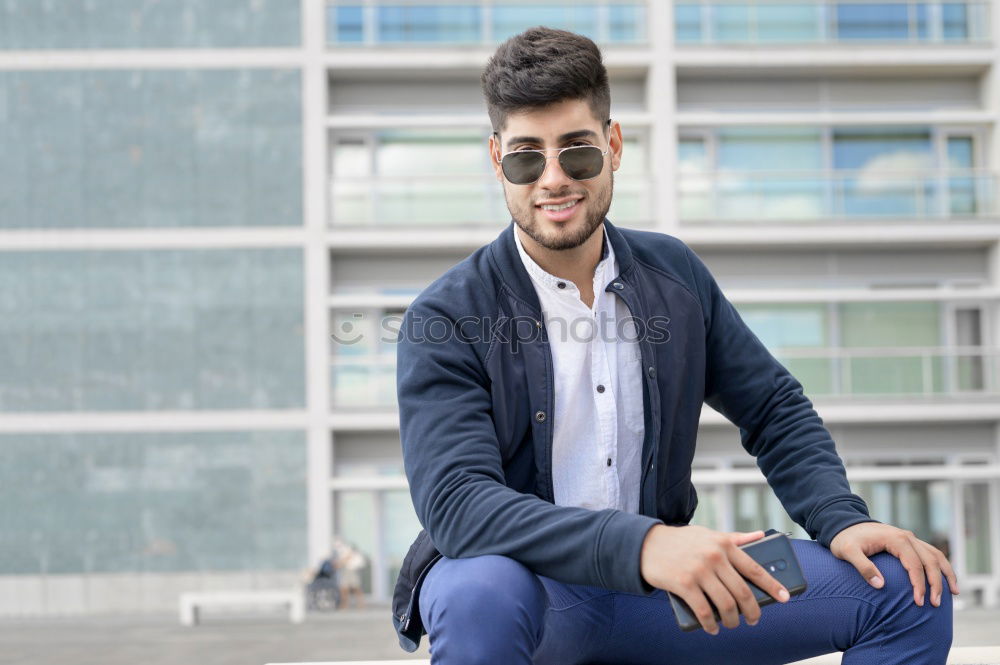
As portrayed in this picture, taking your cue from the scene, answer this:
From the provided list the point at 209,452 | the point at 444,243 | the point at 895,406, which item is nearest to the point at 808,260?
the point at 895,406

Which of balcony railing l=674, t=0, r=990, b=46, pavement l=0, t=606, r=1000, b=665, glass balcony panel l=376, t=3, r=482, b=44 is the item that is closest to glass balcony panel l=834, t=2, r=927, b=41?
balcony railing l=674, t=0, r=990, b=46

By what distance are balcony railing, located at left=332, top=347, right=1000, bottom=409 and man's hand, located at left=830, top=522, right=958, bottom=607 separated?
17589 millimetres

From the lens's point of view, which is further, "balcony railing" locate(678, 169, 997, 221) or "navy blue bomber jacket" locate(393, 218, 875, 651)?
"balcony railing" locate(678, 169, 997, 221)

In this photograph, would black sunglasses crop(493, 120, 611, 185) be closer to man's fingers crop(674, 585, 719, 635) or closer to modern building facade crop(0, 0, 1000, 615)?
man's fingers crop(674, 585, 719, 635)

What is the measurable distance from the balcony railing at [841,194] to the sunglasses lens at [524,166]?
18.2m

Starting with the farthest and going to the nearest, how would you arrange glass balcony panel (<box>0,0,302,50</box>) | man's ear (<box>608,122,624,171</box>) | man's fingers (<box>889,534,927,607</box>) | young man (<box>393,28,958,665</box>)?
glass balcony panel (<box>0,0,302,50</box>), man's ear (<box>608,122,624,171</box>), man's fingers (<box>889,534,927,607</box>), young man (<box>393,28,958,665</box>)

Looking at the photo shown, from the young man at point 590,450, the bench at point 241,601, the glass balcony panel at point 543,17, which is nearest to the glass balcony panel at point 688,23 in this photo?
the glass balcony panel at point 543,17

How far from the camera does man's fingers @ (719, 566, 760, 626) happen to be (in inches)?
64.4

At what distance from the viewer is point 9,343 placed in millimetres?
19359

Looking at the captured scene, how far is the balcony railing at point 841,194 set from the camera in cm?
Result: 2003

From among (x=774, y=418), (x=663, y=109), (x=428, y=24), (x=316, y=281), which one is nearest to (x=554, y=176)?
(x=774, y=418)

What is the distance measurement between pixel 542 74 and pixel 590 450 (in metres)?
0.74

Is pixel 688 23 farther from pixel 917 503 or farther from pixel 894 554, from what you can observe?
pixel 894 554

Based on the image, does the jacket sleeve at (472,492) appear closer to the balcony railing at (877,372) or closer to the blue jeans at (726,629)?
the blue jeans at (726,629)
